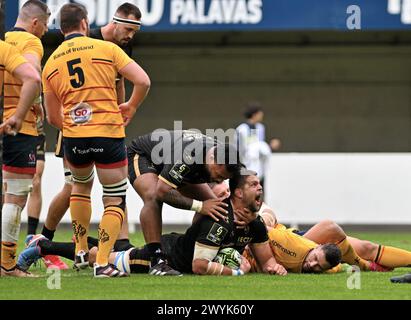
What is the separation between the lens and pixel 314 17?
61.0 feet

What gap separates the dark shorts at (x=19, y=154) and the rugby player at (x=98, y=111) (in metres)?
0.30

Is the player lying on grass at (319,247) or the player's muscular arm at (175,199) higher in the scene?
the player's muscular arm at (175,199)

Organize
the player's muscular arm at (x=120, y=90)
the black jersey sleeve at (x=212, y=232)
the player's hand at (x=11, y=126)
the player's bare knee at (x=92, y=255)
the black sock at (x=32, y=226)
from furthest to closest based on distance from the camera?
the black sock at (x=32, y=226) < the player's muscular arm at (x=120, y=90) < the player's bare knee at (x=92, y=255) < the black jersey sleeve at (x=212, y=232) < the player's hand at (x=11, y=126)

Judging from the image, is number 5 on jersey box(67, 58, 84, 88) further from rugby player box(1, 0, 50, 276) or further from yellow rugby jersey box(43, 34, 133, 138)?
rugby player box(1, 0, 50, 276)

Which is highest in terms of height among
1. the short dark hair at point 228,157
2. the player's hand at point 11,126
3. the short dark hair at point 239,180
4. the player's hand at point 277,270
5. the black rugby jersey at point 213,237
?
the player's hand at point 11,126

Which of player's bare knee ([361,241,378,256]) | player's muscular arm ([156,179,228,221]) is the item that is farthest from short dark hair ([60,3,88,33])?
player's bare knee ([361,241,378,256])

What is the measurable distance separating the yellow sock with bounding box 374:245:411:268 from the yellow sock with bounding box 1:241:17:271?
3249 mm

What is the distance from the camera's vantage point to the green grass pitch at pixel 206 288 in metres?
7.08

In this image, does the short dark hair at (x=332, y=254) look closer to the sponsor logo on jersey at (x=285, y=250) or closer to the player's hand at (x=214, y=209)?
the sponsor logo on jersey at (x=285, y=250)

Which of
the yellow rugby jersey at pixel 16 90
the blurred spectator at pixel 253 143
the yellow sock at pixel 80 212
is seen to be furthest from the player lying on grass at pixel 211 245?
the blurred spectator at pixel 253 143

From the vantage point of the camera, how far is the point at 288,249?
9.11 m

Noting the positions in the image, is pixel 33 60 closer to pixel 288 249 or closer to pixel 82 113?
pixel 82 113

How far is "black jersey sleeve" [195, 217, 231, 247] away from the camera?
338 inches
